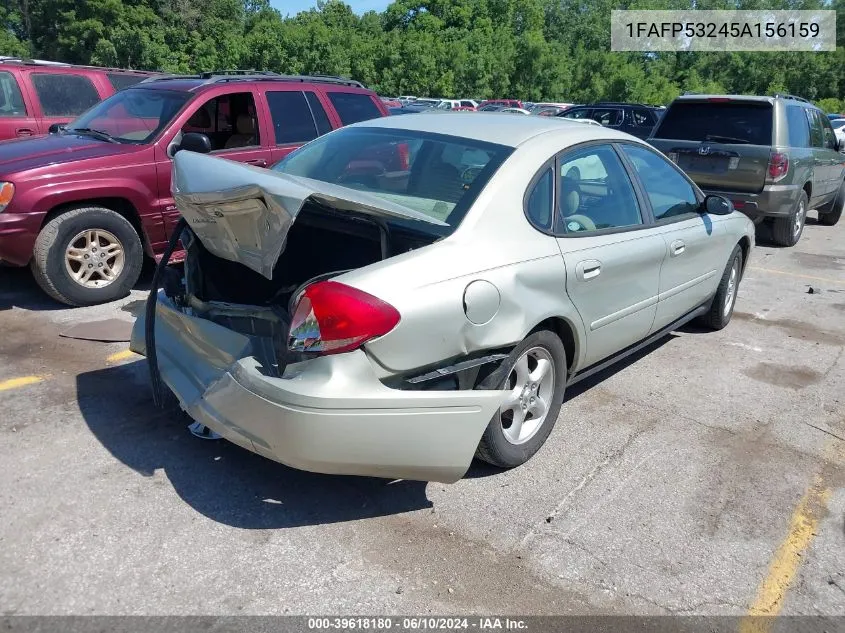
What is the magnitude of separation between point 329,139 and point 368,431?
7.37 ft

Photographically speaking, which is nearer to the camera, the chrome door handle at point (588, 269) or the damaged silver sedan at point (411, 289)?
the damaged silver sedan at point (411, 289)

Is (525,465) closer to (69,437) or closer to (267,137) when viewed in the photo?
(69,437)

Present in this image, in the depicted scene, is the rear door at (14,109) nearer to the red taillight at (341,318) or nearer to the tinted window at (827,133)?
the red taillight at (341,318)

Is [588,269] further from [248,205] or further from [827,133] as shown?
[827,133]

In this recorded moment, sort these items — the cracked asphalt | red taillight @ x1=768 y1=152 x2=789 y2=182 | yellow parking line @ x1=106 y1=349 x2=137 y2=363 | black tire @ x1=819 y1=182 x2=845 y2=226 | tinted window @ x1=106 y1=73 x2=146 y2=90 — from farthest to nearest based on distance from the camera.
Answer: black tire @ x1=819 y1=182 x2=845 y2=226 < tinted window @ x1=106 y1=73 x2=146 y2=90 < red taillight @ x1=768 y1=152 x2=789 y2=182 < yellow parking line @ x1=106 y1=349 x2=137 y2=363 < the cracked asphalt

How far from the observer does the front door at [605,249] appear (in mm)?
3814

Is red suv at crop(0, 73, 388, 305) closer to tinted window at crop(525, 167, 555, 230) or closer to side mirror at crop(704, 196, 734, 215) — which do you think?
tinted window at crop(525, 167, 555, 230)

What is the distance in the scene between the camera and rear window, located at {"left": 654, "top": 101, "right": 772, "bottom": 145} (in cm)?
902

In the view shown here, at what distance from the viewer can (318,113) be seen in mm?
7289

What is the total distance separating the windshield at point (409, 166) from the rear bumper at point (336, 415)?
0.80 meters

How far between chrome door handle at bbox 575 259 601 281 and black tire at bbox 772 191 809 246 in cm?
687

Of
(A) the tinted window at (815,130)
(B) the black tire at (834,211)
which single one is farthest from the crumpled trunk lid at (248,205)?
(B) the black tire at (834,211)

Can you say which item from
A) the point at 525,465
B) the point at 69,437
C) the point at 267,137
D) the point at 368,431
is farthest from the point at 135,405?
the point at 267,137

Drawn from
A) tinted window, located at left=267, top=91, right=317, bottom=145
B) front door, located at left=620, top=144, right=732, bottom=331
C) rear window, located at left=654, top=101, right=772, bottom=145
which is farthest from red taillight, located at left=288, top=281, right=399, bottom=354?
rear window, located at left=654, top=101, right=772, bottom=145
